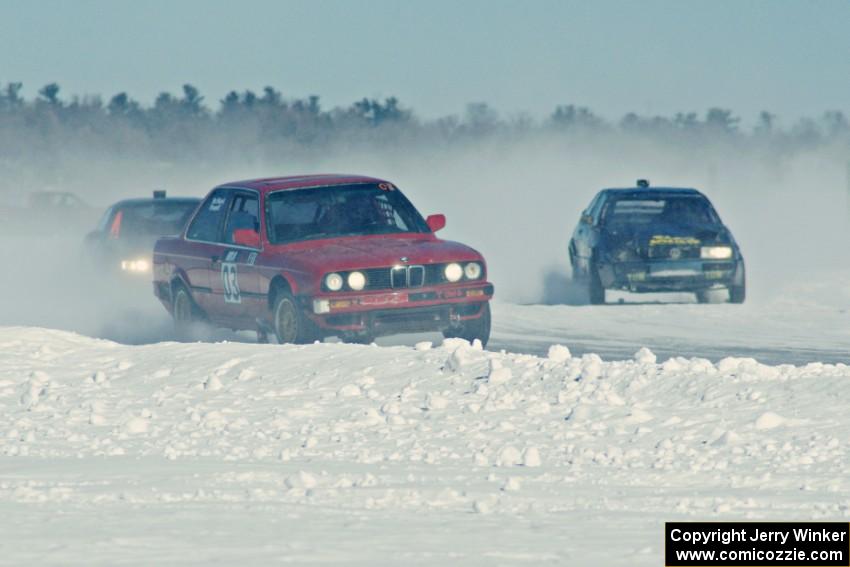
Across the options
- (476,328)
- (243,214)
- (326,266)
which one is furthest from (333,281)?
(243,214)

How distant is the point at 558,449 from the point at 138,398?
337cm

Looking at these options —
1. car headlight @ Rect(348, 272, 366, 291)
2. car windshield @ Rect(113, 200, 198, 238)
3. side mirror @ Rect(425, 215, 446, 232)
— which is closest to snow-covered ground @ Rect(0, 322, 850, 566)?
car headlight @ Rect(348, 272, 366, 291)

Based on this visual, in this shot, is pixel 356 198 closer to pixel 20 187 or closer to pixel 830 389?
pixel 830 389

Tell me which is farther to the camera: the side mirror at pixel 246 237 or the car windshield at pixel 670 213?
the car windshield at pixel 670 213

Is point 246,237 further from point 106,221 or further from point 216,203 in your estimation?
point 106,221

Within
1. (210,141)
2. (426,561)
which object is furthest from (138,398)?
(210,141)

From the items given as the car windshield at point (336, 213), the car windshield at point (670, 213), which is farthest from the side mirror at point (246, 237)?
the car windshield at point (670, 213)

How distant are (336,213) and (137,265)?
6.22 m

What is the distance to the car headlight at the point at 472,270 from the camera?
14.3 metres

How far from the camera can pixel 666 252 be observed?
2005cm

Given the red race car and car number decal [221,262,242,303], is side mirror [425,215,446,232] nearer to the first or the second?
the red race car

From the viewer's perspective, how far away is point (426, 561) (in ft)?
21.5

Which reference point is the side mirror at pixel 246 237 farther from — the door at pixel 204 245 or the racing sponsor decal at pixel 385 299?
the racing sponsor decal at pixel 385 299

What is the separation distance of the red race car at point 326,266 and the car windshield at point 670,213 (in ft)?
20.5
